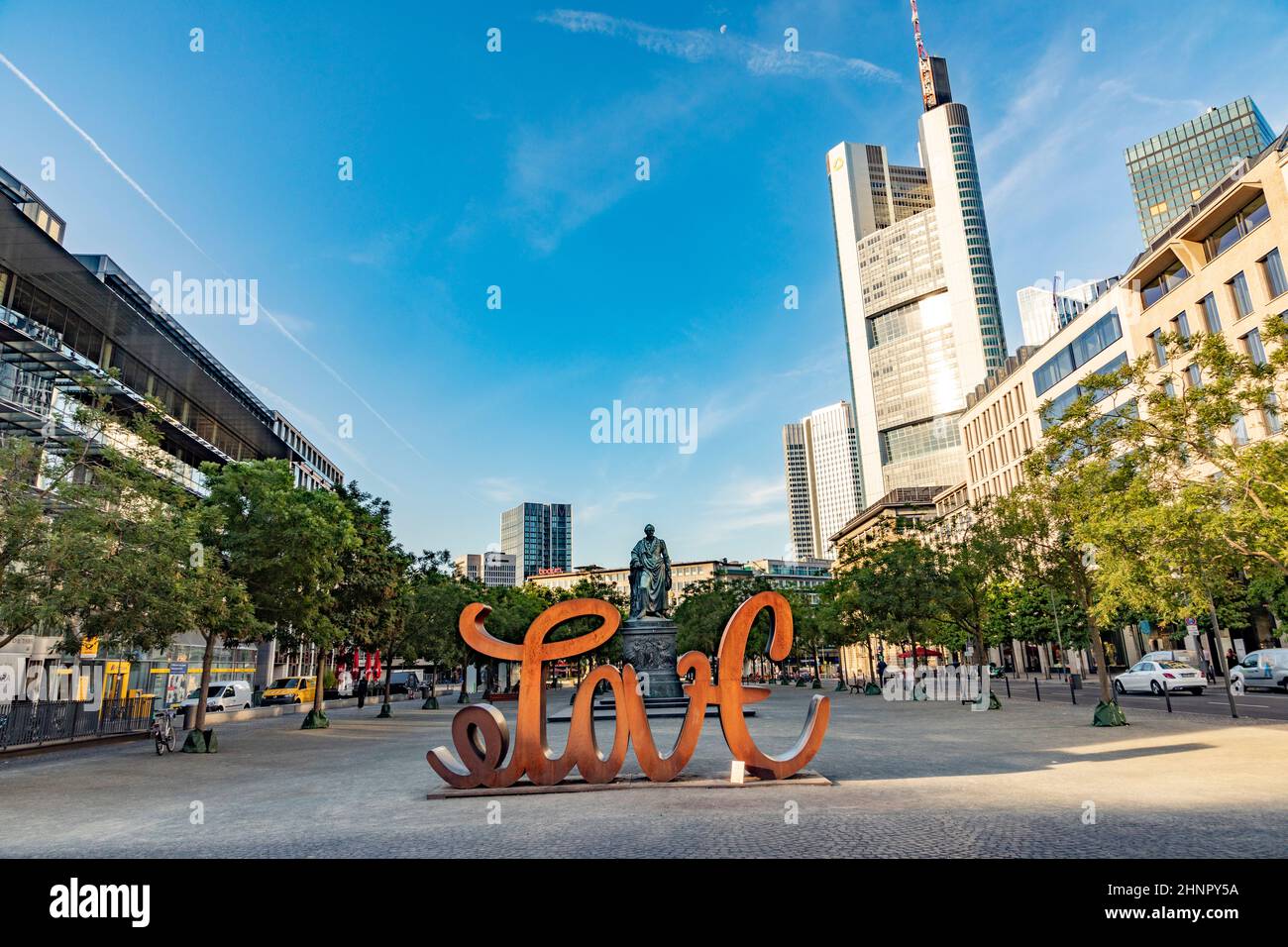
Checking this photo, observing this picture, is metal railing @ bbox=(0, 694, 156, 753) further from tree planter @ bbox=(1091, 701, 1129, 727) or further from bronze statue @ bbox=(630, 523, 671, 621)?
tree planter @ bbox=(1091, 701, 1129, 727)

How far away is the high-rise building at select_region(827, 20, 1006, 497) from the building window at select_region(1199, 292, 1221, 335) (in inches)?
3936

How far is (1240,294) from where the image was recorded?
42.1m

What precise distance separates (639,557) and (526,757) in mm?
18001

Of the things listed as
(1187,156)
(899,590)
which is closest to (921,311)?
(1187,156)

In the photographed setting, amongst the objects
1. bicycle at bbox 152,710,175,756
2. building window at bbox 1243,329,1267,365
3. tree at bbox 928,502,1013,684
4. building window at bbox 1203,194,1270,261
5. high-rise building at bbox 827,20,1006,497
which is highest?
high-rise building at bbox 827,20,1006,497

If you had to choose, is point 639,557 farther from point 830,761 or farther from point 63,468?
point 63,468

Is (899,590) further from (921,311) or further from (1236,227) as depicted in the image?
(921,311)

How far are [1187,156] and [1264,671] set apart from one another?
202m

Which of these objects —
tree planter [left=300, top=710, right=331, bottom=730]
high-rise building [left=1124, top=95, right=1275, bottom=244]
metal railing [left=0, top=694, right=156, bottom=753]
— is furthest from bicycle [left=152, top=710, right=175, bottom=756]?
high-rise building [left=1124, top=95, right=1275, bottom=244]

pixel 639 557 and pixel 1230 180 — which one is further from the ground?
pixel 1230 180

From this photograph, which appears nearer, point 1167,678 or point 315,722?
point 315,722

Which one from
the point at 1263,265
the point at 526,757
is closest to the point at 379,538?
the point at 526,757

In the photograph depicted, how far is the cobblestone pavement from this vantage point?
25.4 ft
